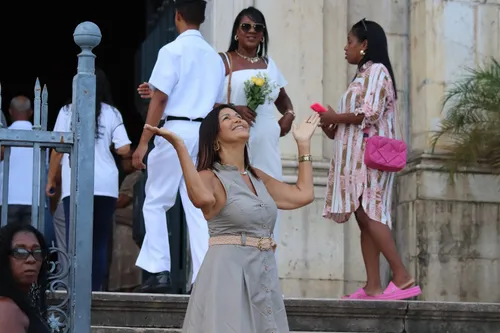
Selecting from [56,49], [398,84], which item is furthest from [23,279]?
[56,49]

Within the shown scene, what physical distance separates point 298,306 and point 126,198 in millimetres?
3658

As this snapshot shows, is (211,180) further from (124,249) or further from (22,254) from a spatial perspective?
(124,249)

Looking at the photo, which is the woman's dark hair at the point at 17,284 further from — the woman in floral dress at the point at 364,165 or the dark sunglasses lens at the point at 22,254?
the woman in floral dress at the point at 364,165

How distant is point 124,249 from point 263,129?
10.4ft

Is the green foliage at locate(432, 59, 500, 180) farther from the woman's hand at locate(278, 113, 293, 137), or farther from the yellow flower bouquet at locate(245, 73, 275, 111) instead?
the yellow flower bouquet at locate(245, 73, 275, 111)

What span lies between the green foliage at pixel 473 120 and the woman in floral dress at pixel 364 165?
3.90 ft

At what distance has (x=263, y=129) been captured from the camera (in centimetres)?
828

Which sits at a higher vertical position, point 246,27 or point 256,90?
point 246,27

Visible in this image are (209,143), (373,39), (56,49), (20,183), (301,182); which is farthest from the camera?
(56,49)

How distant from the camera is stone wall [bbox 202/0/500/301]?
10148 mm

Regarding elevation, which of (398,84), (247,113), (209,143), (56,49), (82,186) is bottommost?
(82,186)

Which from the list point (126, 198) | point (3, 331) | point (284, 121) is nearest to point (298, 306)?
point (284, 121)

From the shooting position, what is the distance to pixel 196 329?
6.19 metres

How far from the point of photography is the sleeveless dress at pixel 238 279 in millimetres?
6180
